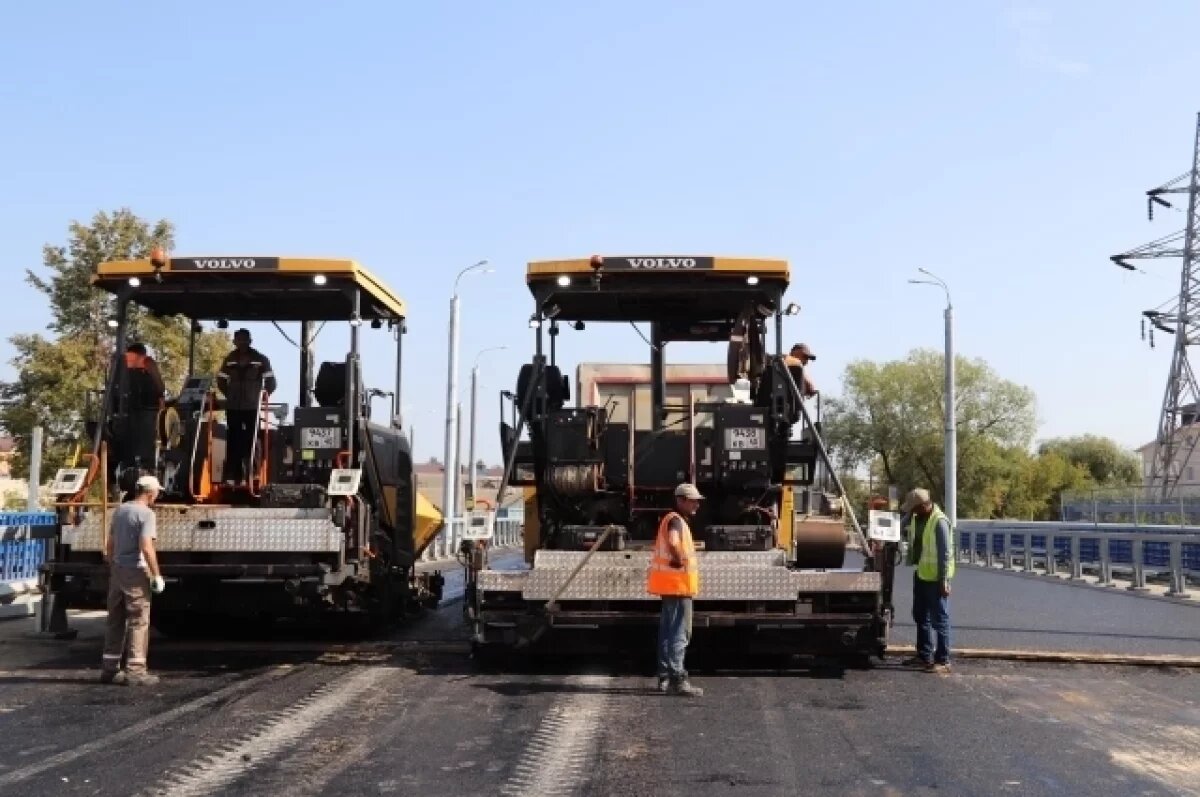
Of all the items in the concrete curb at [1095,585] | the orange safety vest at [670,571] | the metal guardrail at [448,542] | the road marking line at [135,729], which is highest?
the orange safety vest at [670,571]

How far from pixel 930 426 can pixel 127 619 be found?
56213 millimetres

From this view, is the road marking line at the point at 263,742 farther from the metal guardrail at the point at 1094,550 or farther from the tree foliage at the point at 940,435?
the tree foliage at the point at 940,435

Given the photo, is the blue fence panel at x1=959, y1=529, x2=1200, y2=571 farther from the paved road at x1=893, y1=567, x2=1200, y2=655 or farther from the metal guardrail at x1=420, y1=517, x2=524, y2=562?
the metal guardrail at x1=420, y1=517, x2=524, y2=562

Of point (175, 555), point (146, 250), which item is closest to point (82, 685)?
point (175, 555)

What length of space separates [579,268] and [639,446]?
1540 mm

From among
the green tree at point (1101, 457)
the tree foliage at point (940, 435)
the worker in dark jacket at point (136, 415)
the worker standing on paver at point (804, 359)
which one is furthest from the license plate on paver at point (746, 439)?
the green tree at point (1101, 457)

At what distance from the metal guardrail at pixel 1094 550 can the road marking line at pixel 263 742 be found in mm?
13528

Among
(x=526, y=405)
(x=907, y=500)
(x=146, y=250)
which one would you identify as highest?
(x=146, y=250)

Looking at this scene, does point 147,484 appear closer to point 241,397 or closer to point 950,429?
point 241,397

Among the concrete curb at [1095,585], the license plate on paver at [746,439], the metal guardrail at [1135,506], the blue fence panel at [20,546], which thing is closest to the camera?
the license plate on paver at [746,439]

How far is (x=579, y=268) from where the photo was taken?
9461 millimetres

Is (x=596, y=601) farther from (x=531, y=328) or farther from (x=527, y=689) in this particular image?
(x=531, y=328)

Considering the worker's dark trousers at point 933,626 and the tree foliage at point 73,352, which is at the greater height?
the tree foliage at point 73,352

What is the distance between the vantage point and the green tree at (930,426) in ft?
194
